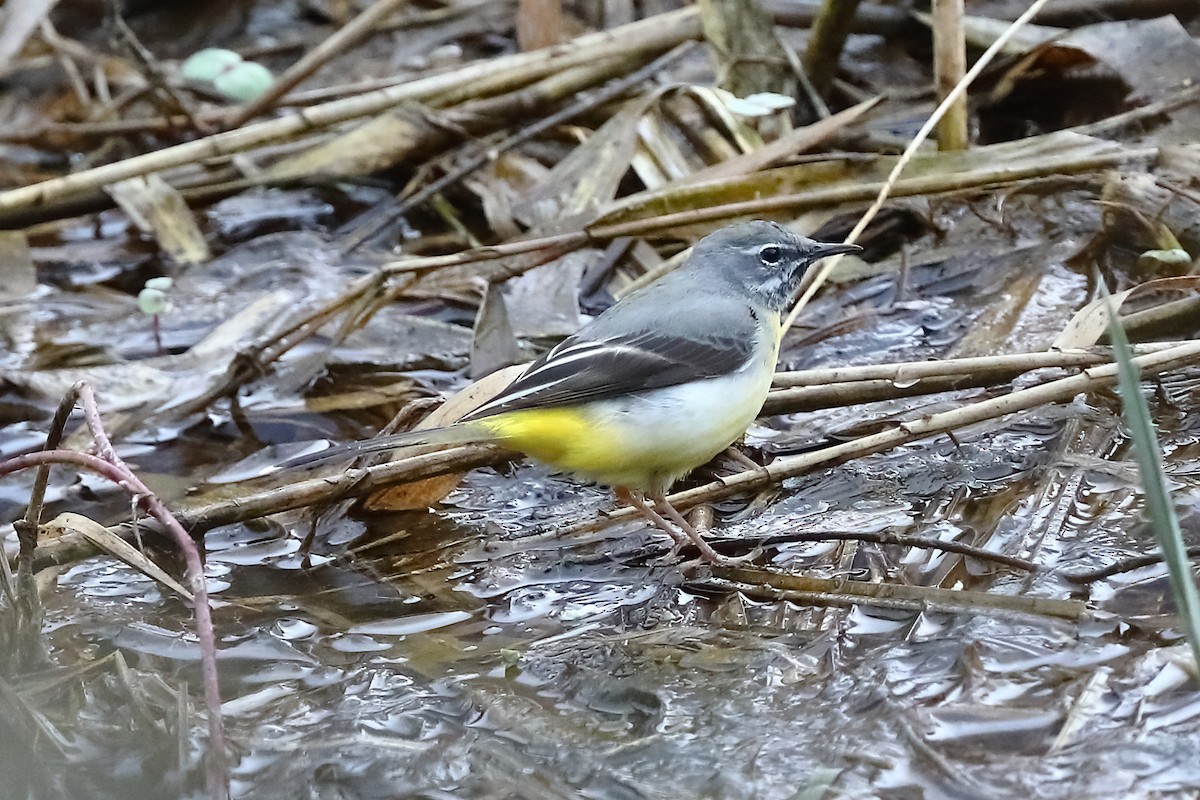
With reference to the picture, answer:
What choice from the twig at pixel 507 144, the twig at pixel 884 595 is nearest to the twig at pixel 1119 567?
the twig at pixel 884 595

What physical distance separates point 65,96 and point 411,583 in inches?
226

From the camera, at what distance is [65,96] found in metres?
8.30

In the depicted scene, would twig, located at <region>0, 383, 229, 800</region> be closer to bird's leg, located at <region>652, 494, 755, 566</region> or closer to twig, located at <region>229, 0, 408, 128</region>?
bird's leg, located at <region>652, 494, 755, 566</region>

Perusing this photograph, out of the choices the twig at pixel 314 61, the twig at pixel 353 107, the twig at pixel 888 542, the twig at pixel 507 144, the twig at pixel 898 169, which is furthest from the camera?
the twig at pixel 314 61

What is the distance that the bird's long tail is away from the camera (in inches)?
141

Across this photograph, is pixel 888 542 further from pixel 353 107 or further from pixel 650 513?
pixel 353 107

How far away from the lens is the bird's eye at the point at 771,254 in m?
4.63

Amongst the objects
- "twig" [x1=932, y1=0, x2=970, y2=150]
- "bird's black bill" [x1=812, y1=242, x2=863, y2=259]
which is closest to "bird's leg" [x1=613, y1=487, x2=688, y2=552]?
"bird's black bill" [x1=812, y1=242, x2=863, y2=259]

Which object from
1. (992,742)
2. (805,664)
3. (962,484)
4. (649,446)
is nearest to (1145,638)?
(992,742)

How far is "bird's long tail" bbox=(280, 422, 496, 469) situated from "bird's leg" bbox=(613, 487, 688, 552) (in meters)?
0.65

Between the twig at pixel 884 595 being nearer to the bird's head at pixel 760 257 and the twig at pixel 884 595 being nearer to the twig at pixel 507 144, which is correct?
the bird's head at pixel 760 257

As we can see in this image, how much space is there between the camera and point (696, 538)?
3.93m

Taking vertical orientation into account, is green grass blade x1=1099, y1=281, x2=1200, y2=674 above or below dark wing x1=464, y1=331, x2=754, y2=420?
above

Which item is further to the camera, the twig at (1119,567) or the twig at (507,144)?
the twig at (507,144)
